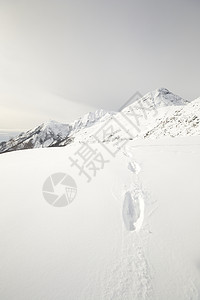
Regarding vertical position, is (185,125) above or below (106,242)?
above

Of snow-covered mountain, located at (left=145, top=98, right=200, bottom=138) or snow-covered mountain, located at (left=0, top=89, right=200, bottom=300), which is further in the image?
snow-covered mountain, located at (left=145, top=98, right=200, bottom=138)

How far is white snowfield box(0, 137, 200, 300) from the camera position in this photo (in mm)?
1969

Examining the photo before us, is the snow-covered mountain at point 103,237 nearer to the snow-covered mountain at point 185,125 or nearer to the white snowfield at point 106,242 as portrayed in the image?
the white snowfield at point 106,242

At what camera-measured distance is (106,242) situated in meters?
2.67

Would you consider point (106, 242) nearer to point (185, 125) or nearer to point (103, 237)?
point (103, 237)

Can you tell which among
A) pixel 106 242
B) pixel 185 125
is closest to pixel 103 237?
pixel 106 242

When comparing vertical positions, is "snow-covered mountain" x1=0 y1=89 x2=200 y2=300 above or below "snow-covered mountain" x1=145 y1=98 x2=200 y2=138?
below

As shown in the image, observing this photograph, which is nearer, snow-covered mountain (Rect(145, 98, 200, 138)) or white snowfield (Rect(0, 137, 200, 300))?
white snowfield (Rect(0, 137, 200, 300))

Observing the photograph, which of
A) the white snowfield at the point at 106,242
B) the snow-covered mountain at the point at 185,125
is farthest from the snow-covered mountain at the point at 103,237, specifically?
the snow-covered mountain at the point at 185,125

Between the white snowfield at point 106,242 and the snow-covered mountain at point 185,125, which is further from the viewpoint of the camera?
the snow-covered mountain at point 185,125

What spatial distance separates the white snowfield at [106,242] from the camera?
1.97m

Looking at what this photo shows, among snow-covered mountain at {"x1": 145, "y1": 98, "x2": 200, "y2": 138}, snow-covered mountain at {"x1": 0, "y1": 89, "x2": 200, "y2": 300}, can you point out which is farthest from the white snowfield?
snow-covered mountain at {"x1": 145, "y1": 98, "x2": 200, "y2": 138}

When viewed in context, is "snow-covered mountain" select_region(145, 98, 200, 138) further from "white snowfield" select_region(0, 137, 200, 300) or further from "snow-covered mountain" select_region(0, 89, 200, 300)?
"white snowfield" select_region(0, 137, 200, 300)

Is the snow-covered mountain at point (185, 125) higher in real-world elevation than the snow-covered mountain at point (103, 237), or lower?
higher
